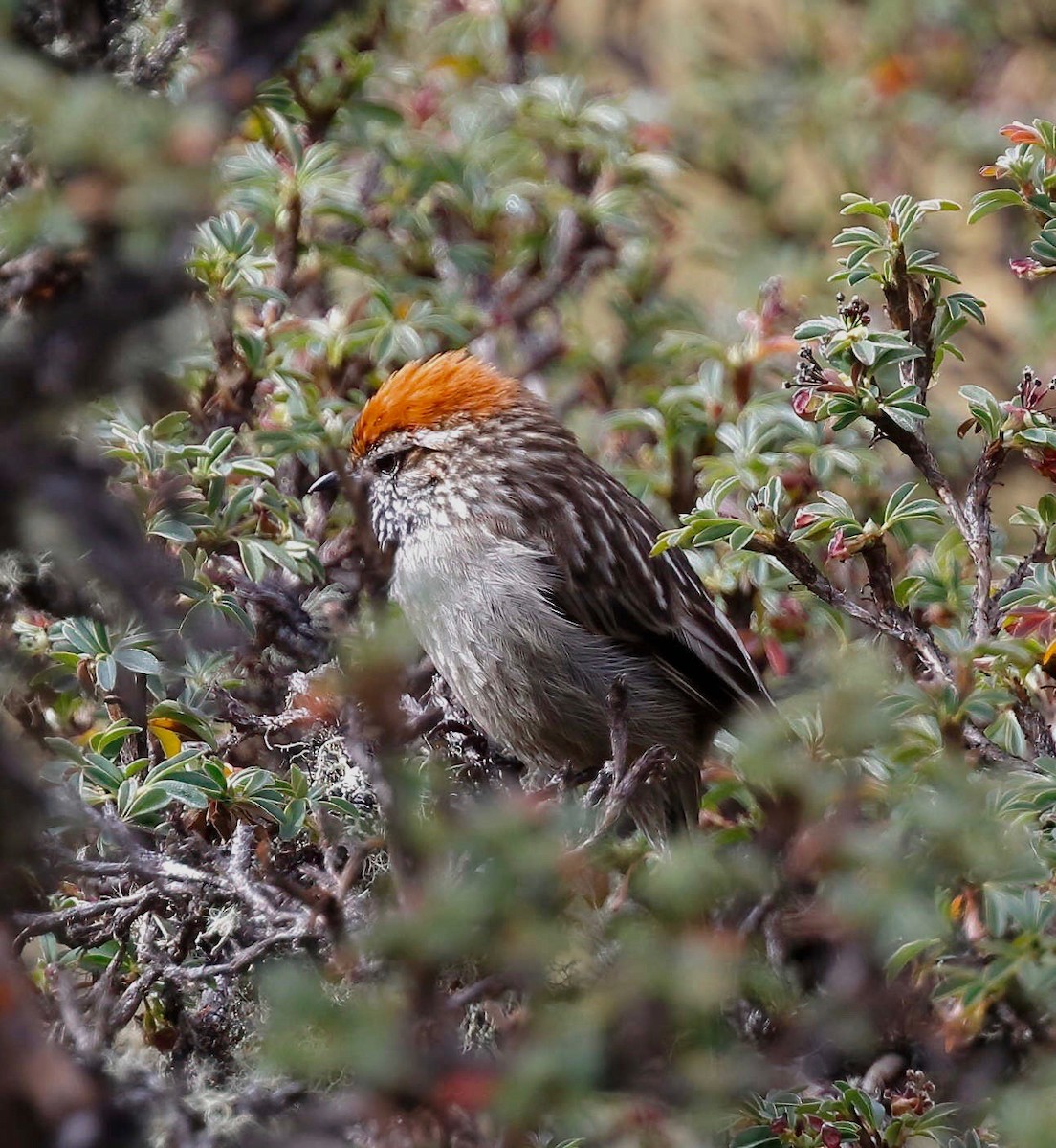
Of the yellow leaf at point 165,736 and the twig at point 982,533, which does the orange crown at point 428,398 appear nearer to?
the yellow leaf at point 165,736

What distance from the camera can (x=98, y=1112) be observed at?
1.61 m

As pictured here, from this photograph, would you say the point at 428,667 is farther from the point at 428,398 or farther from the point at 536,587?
the point at 428,398

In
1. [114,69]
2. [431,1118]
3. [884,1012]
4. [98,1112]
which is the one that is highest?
[114,69]

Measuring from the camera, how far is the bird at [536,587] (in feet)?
15.1

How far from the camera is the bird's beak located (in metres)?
4.34

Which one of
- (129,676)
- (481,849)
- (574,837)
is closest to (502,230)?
(129,676)

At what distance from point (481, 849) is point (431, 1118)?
0.35 metres

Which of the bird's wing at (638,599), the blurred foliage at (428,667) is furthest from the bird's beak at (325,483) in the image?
the bird's wing at (638,599)

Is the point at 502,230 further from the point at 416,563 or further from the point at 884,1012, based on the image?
A: the point at 884,1012

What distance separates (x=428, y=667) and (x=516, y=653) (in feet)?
0.98

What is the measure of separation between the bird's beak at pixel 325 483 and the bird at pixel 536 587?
317 millimetres

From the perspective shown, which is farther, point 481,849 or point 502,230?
point 502,230

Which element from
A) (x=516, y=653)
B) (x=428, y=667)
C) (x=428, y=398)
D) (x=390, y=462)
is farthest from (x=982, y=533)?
(x=390, y=462)

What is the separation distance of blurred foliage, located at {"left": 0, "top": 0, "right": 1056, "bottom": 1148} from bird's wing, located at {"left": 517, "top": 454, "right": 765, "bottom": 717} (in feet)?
0.59
